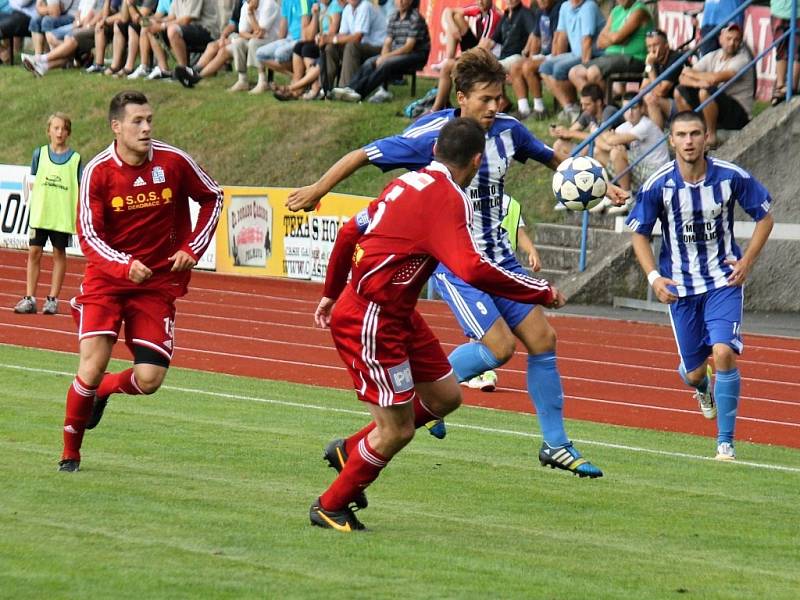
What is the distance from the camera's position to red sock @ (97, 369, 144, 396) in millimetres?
8312

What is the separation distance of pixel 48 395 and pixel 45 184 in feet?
19.5

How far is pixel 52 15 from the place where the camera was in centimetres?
3259

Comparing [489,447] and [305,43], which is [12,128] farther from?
[489,447]

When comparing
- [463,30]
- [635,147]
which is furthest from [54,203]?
[463,30]

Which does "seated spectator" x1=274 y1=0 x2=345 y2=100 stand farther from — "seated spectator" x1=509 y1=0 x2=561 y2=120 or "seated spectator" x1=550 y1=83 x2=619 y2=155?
"seated spectator" x1=550 y1=83 x2=619 y2=155

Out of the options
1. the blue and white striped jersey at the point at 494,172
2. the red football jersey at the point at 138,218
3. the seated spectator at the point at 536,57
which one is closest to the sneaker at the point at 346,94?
the seated spectator at the point at 536,57

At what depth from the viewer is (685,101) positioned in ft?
66.4

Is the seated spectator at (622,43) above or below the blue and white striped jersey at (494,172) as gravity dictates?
below

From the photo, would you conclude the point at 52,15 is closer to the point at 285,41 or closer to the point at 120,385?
the point at 285,41

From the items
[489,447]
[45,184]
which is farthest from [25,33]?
[489,447]

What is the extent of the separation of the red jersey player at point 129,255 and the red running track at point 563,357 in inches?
173

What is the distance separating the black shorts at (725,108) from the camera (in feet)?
66.7

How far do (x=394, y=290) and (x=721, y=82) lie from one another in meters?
14.4

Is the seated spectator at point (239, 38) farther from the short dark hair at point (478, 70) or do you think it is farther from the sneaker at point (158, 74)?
the short dark hair at point (478, 70)
